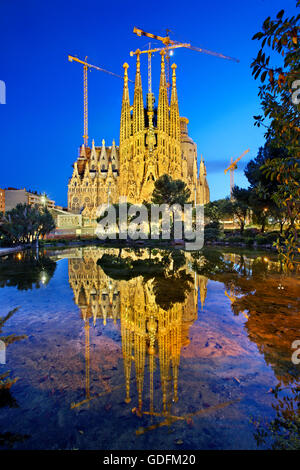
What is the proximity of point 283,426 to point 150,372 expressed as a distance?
1897mm

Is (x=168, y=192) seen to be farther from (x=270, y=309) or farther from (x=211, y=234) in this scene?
(x=270, y=309)

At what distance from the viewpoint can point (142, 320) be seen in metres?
6.09

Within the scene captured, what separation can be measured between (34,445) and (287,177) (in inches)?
155

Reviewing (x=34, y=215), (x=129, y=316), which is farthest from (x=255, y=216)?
(x=129, y=316)

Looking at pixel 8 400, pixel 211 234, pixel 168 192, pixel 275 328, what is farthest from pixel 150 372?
pixel 168 192

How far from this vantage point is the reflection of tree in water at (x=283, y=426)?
2.45 meters

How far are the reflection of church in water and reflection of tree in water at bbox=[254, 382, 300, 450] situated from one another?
109 cm

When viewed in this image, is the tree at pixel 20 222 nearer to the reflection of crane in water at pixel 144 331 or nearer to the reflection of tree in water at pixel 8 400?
the reflection of crane in water at pixel 144 331

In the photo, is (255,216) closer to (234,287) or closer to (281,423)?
(234,287)

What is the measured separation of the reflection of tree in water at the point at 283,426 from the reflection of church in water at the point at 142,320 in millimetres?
1094

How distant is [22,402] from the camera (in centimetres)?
316

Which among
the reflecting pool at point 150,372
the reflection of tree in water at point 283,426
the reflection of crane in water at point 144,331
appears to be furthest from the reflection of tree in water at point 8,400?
the reflection of tree in water at point 283,426

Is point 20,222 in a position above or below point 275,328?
above

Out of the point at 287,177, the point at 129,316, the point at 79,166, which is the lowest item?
the point at 129,316
